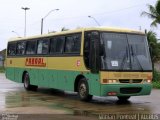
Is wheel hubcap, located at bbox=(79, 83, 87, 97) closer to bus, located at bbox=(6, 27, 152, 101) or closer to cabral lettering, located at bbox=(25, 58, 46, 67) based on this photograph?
bus, located at bbox=(6, 27, 152, 101)

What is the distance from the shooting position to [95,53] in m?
17.4

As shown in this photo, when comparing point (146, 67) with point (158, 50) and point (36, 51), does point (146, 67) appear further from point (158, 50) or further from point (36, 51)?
point (158, 50)

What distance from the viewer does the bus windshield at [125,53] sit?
17.3 meters

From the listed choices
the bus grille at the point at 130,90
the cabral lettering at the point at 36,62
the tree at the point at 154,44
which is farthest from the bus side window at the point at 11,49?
the tree at the point at 154,44

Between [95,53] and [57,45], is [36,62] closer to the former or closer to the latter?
[57,45]

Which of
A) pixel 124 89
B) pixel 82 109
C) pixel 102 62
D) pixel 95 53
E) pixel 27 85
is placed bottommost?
pixel 82 109

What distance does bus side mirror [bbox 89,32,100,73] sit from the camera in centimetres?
1733

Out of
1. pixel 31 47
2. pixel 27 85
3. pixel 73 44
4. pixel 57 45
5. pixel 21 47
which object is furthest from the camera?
pixel 21 47

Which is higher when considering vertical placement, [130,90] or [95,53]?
[95,53]

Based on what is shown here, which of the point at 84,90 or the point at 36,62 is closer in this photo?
Answer: the point at 84,90

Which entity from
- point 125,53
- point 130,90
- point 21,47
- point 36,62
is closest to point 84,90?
point 130,90

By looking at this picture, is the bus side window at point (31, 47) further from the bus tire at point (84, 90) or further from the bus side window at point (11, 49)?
the bus tire at point (84, 90)

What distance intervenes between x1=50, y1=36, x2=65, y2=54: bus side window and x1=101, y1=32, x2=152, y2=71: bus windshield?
344 cm

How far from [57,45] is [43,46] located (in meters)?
1.91
